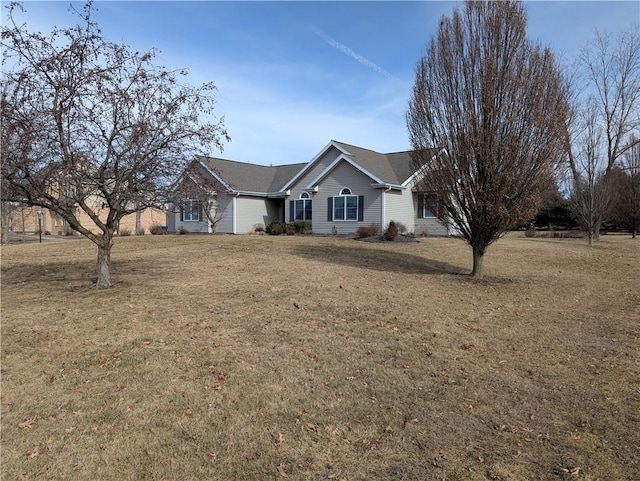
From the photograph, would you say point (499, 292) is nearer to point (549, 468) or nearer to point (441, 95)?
point (441, 95)

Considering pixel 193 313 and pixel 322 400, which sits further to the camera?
pixel 193 313

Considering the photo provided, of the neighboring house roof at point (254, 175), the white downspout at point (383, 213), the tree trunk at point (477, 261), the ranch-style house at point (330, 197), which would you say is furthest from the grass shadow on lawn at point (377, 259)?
the neighboring house roof at point (254, 175)

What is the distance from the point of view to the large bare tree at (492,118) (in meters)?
11.5

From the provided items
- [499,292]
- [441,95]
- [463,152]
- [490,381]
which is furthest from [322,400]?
[441,95]

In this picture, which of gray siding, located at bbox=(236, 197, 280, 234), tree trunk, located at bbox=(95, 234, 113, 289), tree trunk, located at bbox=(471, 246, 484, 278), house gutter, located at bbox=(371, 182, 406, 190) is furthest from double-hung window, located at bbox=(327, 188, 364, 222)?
tree trunk, located at bbox=(95, 234, 113, 289)

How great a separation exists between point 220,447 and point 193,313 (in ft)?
13.4

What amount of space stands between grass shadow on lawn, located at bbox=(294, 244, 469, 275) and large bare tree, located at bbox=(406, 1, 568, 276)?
209 centimetres

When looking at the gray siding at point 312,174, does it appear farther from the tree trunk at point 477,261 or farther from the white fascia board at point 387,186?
the tree trunk at point 477,261

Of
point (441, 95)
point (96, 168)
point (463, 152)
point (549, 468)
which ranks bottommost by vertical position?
point (549, 468)

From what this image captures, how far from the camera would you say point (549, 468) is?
352cm

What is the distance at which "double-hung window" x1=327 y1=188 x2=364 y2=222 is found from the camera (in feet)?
78.2

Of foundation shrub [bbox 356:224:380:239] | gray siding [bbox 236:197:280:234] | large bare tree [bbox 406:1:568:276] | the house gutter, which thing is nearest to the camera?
large bare tree [bbox 406:1:568:276]

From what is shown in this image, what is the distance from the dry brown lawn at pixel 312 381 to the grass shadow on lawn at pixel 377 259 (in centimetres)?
292

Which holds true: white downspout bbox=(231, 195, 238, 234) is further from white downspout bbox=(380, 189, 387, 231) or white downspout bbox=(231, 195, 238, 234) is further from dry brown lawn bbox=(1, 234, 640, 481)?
dry brown lawn bbox=(1, 234, 640, 481)
